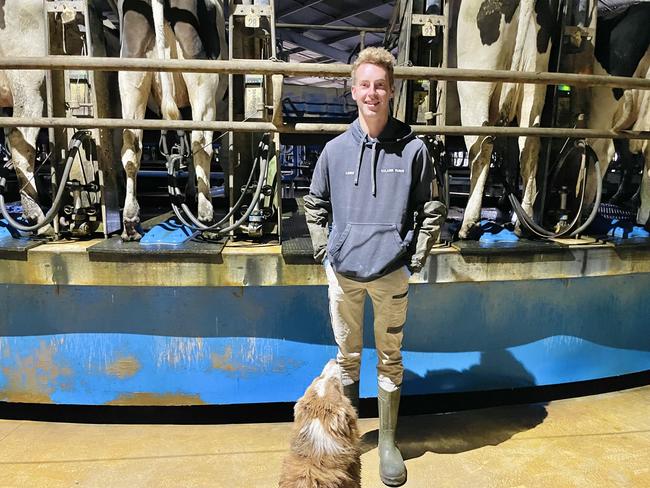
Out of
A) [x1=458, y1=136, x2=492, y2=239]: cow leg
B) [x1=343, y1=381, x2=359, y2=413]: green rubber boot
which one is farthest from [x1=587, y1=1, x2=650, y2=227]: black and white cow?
[x1=343, y1=381, x2=359, y2=413]: green rubber boot

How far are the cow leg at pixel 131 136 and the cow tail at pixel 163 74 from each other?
0.13 meters

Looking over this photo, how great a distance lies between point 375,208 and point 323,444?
0.92 m

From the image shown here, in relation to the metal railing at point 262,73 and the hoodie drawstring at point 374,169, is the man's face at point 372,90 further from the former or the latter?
the metal railing at point 262,73

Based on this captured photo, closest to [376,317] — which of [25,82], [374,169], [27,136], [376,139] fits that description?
[374,169]

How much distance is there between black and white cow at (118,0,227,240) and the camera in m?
2.89

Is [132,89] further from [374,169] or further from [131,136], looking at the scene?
[374,169]

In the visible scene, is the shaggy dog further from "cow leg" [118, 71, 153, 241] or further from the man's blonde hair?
"cow leg" [118, 71, 153, 241]

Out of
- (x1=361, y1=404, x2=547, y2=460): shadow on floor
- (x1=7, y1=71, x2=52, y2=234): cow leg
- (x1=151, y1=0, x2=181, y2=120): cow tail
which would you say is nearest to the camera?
(x1=361, y1=404, x2=547, y2=460): shadow on floor

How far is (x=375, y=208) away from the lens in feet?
6.37

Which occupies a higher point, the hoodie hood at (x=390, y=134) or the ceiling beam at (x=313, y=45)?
the ceiling beam at (x=313, y=45)

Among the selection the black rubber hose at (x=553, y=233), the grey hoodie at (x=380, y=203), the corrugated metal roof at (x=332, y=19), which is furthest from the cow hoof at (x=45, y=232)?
the corrugated metal roof at (x=332, y=19)

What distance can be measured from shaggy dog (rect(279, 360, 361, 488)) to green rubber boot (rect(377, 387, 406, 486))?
0.58 m

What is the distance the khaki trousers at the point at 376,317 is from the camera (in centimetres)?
202

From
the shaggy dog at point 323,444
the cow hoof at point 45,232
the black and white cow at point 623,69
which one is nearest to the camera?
the shaggy dog at point 323,444
